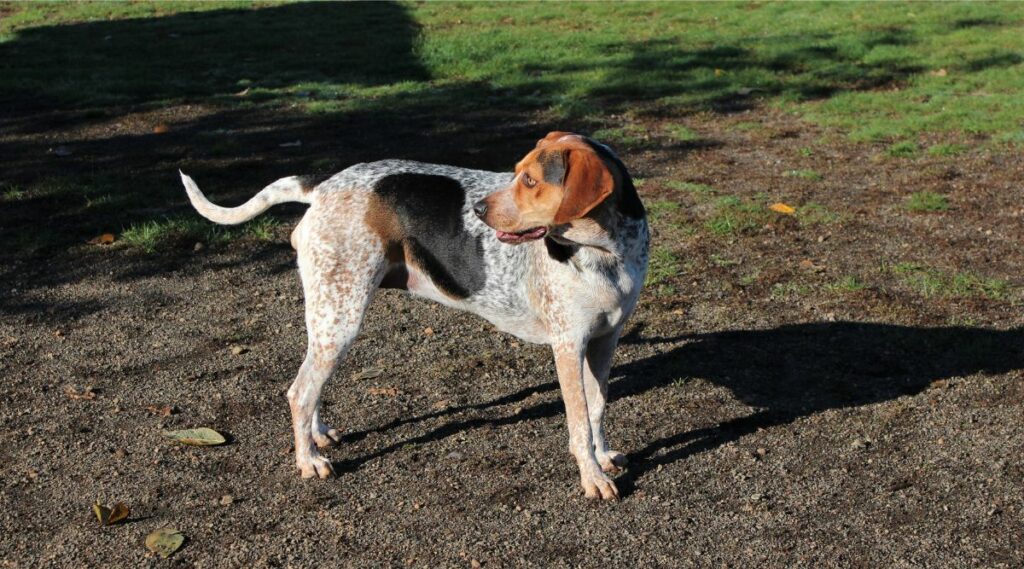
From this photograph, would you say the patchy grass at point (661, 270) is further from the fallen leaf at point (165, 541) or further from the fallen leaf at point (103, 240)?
the fallen leaf at point (103, 240)

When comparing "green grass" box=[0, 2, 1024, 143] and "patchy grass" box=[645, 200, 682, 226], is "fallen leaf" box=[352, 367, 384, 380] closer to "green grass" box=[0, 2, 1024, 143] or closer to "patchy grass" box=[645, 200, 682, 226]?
"patchy grass" box=[645, 200, 682, 226]

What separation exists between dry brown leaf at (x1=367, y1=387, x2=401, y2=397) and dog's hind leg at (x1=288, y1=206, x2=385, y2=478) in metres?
0.95

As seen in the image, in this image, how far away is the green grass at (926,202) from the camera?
899 centimetres

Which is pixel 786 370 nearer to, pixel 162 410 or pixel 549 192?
pixel 549 192

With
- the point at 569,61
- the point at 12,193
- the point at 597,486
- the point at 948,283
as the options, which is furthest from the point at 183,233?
the point at 569,61

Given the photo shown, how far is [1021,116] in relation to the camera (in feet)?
39.0

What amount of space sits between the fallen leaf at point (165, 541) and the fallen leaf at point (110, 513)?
21 centimetres

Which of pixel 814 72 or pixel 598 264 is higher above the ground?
→ pixel 598 264

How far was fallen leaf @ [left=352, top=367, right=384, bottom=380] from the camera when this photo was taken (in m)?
6.34

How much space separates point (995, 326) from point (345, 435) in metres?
4.01

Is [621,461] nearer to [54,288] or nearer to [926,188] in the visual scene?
[54,288]

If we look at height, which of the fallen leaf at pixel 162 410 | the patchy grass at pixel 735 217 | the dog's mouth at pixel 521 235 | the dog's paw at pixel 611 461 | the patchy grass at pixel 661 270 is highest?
the dog's mouth at pixel 521 235

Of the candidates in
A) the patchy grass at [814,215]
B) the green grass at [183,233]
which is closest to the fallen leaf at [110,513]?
the green grass at [183,233]

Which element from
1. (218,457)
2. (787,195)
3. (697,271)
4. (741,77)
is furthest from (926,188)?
(218,457)
